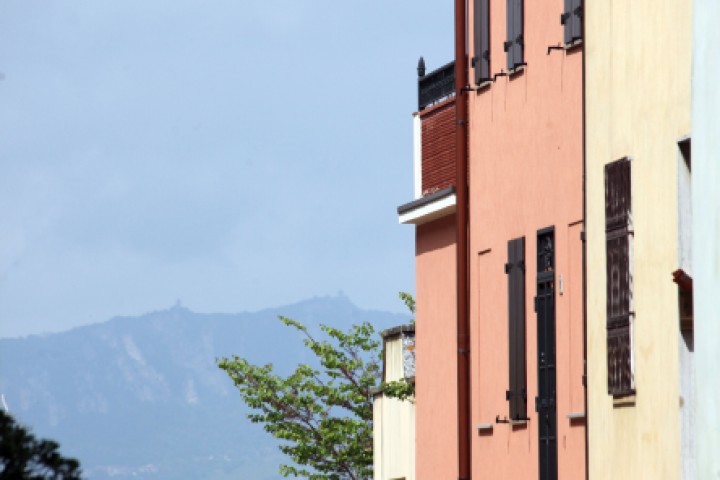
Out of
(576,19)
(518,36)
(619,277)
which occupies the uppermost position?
(518,36)

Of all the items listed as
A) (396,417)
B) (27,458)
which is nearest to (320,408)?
(396,417)

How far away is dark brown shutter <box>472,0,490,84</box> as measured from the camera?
23125 mm

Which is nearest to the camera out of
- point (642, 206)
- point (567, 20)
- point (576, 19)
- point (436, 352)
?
point (642, 206)

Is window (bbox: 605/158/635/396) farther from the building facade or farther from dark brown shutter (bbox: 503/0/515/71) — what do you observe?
dark brown shutter (bbox: 503/0/515/71)

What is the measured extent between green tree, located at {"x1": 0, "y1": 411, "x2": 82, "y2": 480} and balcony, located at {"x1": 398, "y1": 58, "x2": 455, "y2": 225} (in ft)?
50.2

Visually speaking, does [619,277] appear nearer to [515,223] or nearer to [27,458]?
[515,223]

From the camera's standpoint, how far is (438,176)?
1001 inches

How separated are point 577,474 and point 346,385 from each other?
32.0 meters

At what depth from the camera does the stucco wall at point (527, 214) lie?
20422mm

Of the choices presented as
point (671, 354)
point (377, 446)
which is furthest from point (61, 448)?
point (377, 446)

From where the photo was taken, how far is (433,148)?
25.6 metres

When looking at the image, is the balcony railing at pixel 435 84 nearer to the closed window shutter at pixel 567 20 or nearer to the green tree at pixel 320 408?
the closed window shutter at pixel 567 20

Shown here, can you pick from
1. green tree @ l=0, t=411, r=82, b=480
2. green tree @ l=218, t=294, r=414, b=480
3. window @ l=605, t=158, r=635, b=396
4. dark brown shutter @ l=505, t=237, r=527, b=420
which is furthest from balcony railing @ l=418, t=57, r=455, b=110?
green tree @ l=218, t=294, r=414, b=480

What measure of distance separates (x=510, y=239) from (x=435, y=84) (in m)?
3.97
